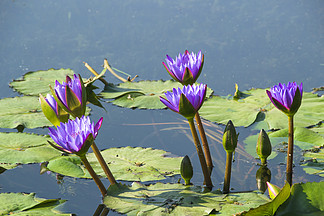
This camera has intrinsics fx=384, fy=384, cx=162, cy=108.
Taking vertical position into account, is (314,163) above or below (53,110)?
below

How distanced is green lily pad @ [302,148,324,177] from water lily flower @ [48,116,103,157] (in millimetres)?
992

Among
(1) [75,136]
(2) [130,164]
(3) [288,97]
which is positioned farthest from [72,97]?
(3) [288,97]

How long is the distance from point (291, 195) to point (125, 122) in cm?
121

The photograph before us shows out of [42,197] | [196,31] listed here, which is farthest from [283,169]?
[196,31]

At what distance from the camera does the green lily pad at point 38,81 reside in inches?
104

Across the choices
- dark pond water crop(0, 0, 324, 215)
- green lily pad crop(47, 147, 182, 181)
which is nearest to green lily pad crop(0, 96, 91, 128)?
dark pond water crop(0, 0, 324, 215)

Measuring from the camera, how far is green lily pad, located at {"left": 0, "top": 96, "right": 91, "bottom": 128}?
2.21 m

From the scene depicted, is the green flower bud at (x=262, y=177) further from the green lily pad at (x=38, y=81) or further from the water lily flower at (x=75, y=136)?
the green lily pad at (x=38, y=81)

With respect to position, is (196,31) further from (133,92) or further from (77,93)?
(77,93)

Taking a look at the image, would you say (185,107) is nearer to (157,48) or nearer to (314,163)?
(314,163)

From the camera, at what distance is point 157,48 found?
10.6ft

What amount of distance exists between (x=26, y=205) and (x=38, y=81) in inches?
55.3

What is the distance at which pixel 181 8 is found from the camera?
3.98 m

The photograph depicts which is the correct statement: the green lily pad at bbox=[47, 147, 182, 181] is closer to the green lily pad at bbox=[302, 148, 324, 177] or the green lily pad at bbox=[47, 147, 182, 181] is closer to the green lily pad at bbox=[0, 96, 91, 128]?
the green lily pad at bbox=[0, 96, 91, 128]
